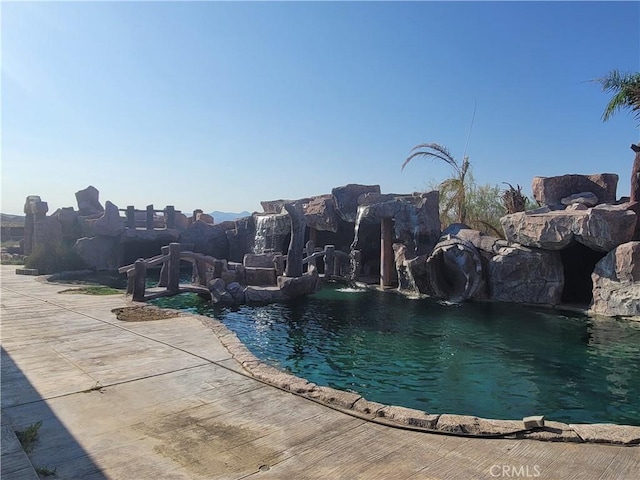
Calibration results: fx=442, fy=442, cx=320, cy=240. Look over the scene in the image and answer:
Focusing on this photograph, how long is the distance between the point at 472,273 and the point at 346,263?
8136 millimetres

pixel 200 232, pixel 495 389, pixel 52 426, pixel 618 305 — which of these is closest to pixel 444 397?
pixel 495 389

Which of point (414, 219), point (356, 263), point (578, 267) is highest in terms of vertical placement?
point (414, 219)

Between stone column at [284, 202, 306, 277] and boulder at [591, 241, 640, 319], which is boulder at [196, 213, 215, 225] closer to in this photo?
stone column at [284, 202, 306, 277]

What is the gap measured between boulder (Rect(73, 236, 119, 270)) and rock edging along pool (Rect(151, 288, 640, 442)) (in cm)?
1105

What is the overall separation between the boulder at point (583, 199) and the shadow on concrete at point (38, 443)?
55.3 ft

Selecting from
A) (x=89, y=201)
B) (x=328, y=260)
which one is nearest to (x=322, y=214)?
(x=328, y=260)

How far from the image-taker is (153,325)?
9.23m

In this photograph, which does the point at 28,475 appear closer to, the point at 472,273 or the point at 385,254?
the point at 472,273

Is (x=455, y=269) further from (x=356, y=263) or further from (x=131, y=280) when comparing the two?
(x=131, y=280)

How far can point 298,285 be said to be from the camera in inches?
658

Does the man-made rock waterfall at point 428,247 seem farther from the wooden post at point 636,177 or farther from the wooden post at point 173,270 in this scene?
the wooden post at point 173,270

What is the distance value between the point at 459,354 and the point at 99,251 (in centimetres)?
2154

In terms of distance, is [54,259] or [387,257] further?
[54,259]

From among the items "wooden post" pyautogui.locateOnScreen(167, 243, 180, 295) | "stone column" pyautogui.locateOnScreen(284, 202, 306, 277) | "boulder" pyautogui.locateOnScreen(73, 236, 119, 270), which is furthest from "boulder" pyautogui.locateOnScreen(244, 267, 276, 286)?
"boulder" pyautogui.locateOnScreen(73, 236, 119, 270)
